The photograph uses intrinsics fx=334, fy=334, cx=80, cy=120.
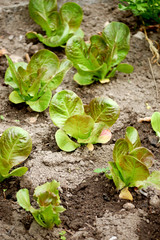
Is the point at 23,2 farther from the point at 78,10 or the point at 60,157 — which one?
the point at 60,157

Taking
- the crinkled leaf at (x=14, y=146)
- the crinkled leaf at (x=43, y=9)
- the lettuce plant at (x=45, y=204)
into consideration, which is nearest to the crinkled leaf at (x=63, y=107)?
the crinkled leaf at (x=14, y=146)

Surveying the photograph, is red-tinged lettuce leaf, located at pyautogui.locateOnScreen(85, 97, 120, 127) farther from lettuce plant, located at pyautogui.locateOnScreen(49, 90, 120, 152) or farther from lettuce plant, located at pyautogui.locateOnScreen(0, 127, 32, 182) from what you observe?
lettuce plant, located at pyautogui.locateOnScreen(0, 127, 32, 182)

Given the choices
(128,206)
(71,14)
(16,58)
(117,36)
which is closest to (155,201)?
(128,206)

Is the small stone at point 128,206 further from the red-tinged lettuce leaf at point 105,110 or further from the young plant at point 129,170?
the red-tinged lettuce leaf at point 105,110

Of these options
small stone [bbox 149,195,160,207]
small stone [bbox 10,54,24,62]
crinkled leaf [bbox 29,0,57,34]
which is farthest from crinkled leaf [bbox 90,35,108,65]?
small stone [bbox 149,195,160,207]

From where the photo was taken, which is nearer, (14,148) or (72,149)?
(14,148)

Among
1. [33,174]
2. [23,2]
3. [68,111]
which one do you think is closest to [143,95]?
[68,111]

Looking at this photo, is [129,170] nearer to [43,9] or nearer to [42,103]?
[42,103]
